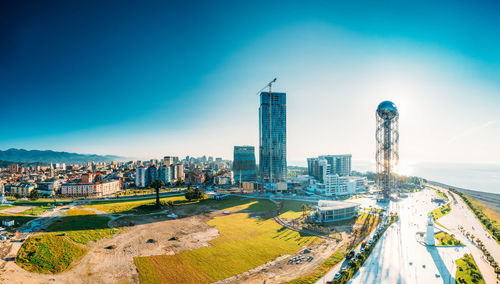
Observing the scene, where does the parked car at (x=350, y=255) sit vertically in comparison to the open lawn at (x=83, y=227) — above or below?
above

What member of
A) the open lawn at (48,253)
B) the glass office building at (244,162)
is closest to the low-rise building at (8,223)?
the open lawn at (48,253)

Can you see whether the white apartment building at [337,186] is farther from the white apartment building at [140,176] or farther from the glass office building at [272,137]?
the white apartment building at [140,176]

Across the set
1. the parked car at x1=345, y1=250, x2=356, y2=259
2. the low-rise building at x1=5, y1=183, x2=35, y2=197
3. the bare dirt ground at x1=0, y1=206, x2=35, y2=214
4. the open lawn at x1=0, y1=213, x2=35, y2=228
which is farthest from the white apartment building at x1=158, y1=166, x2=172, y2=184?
the parked car at x1=345, y1=250, x2=356, y2=259

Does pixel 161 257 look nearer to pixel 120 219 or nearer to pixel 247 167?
pixel 120 219

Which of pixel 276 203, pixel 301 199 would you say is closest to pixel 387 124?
pixel 301 199

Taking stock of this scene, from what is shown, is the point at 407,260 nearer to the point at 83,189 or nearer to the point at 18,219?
A: the point at 18,219

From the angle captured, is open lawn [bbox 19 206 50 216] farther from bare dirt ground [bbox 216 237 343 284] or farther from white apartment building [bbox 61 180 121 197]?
bare dirt ground [bbox 216 237 343 284]

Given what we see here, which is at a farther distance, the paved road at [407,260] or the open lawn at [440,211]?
the open lawn at [440,211]
